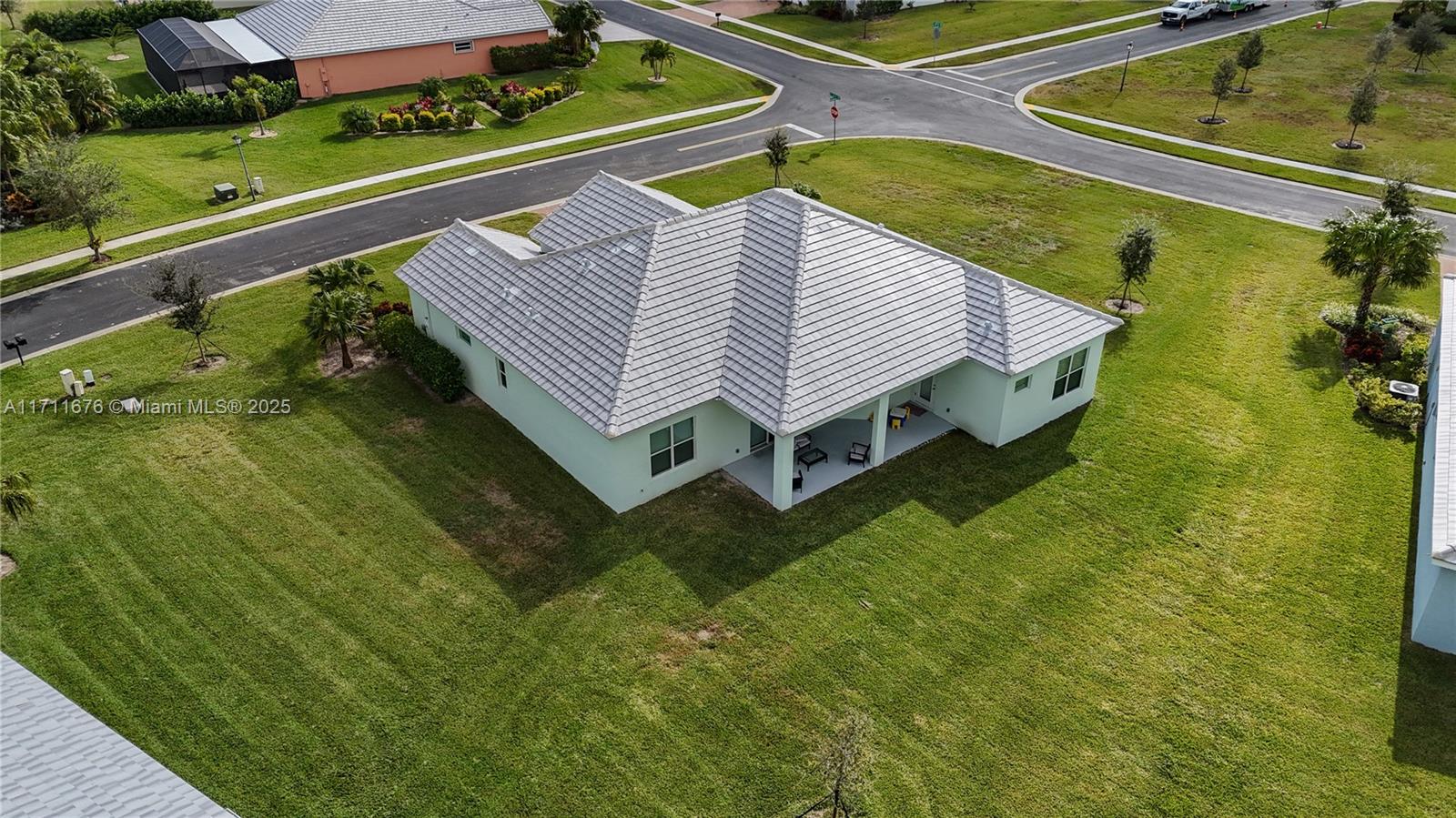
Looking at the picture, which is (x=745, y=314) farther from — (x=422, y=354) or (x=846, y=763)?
(x=846, y=763)

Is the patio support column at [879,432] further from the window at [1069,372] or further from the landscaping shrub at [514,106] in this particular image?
the landscaping shrub at [514,106]

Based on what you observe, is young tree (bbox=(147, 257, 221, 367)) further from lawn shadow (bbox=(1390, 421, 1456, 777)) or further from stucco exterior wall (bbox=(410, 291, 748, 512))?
lawn shadow (bbox=(1390, 421, 1456, 777))

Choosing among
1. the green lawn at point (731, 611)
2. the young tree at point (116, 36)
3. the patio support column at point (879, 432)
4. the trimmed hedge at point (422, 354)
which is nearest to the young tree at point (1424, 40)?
the green lawn at point (731, 611)

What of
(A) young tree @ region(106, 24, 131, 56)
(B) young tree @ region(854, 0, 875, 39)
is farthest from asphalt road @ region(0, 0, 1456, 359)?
(A) young tree @ region(106, 24, 131, 56)

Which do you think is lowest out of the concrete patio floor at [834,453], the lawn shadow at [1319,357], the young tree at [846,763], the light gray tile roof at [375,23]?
the young tree at [846,763]

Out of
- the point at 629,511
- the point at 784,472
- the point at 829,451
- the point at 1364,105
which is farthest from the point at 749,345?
the point at 1364,105

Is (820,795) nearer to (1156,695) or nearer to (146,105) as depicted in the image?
(1156,695)

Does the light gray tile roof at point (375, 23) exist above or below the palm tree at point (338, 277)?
above

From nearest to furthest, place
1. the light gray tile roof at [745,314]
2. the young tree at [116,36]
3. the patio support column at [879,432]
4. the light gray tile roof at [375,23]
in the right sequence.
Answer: the light gray tile roof at [745,314], the patio support column at [879,432], the light gray tile roof at [375,23], the young tree at [116,36]
